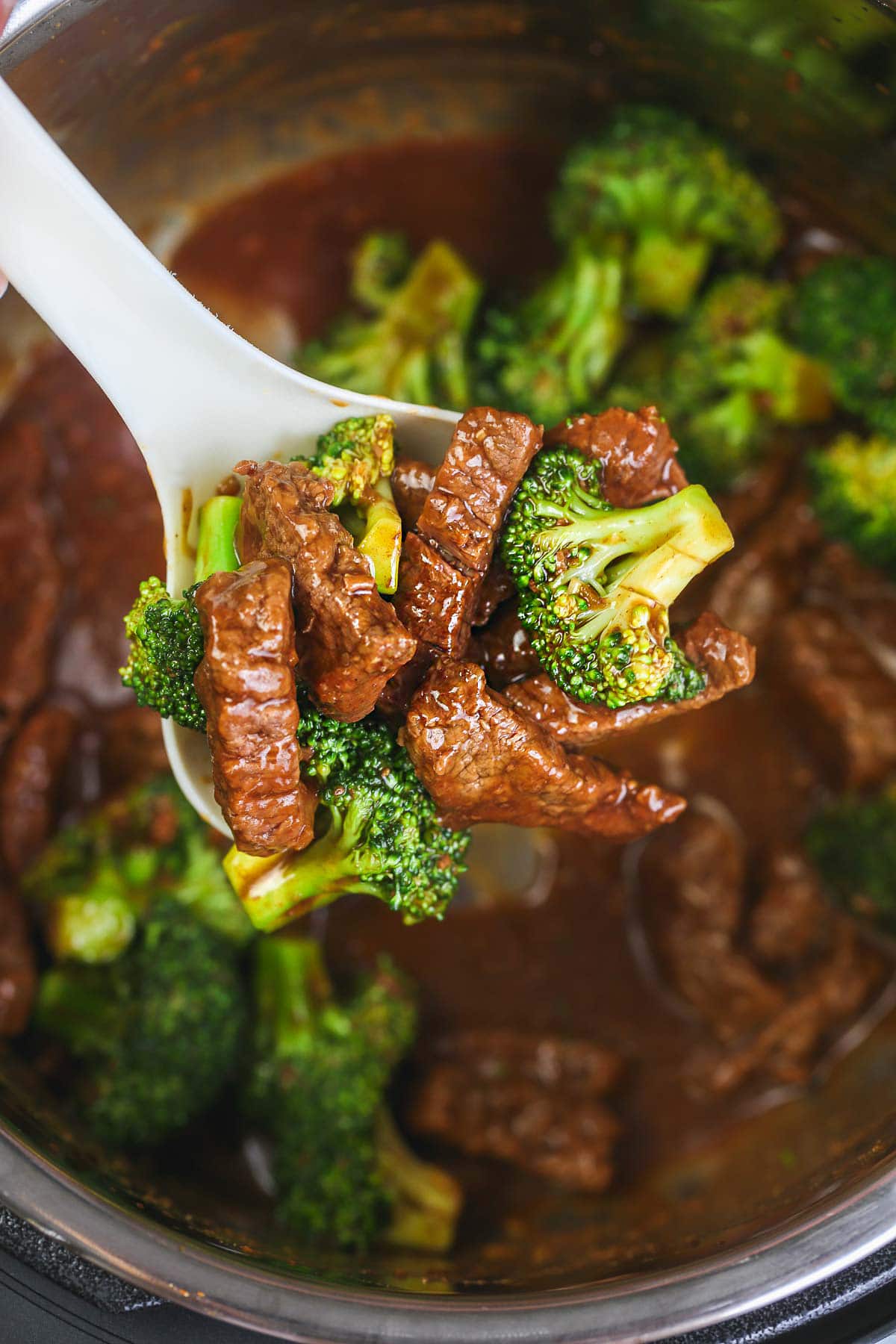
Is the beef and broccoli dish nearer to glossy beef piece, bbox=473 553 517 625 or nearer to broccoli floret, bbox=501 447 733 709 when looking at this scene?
broccoli floret, bbox=501 447 733 709

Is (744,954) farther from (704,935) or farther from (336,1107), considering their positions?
(336,1107)

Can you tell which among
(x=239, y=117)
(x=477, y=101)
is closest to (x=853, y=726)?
(x=477, y=101)

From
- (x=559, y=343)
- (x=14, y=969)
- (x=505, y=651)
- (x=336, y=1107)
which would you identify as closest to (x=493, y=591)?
(x=505, y=651)

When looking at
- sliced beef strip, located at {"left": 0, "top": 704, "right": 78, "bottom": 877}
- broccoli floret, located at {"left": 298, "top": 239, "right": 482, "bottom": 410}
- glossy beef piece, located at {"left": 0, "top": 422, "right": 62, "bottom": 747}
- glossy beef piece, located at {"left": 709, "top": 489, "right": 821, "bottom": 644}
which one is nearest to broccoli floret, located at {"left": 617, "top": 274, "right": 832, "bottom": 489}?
glossy beef piece, located at {"left": 709, "top": 489, "right": 821, "bottom": 644}

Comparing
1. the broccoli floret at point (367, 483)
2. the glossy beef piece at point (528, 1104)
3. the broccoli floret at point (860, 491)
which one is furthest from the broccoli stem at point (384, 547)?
the glossy beef piece at point (528, 1104)

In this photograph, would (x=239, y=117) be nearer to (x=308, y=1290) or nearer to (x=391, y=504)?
(x=391, y=504)

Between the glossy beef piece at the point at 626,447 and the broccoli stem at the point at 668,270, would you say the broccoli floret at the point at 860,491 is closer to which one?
the broccoli stem at the point at 668,270

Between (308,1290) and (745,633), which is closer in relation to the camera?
(308,1290)

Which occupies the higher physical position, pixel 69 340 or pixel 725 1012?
pixel 69 340
